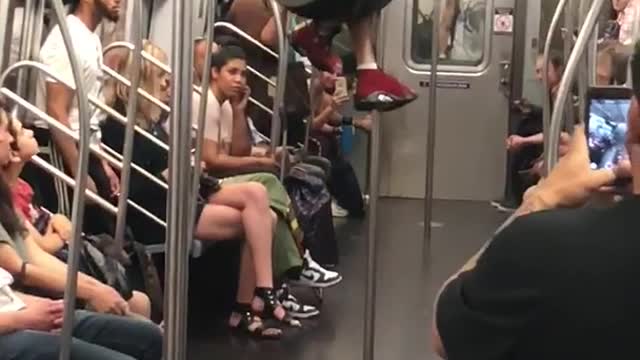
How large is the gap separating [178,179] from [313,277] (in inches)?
112

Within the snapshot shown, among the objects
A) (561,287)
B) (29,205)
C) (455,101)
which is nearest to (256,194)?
(29,205)

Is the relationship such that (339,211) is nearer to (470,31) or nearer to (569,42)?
(470,31)

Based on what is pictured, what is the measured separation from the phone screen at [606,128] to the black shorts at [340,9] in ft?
1.94

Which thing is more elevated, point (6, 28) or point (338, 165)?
point (6, 28)

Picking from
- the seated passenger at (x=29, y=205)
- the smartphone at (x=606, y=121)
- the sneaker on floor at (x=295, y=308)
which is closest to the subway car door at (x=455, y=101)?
the sneaker on floor at (x=295, y=308)

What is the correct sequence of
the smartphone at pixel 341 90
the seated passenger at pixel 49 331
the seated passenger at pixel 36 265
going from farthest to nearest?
the smartphone at pixel 341 90 < the seated passenger at pixel 36 265 < the seated passenger at pixel 49 331

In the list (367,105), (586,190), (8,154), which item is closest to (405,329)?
(8,154)

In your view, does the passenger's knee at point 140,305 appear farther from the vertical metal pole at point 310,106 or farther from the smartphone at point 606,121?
the vertical metal pole at point 310,106

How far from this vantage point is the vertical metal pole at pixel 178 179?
2.16 m

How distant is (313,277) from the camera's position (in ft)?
16.4

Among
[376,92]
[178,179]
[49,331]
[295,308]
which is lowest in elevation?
[295,308]

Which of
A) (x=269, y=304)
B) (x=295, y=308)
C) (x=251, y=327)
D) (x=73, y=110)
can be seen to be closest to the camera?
(x=73, y=110)

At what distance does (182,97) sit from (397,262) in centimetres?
365

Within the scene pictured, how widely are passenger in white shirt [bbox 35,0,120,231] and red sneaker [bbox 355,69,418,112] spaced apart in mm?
1695
